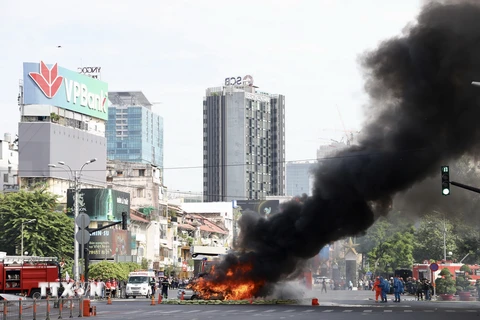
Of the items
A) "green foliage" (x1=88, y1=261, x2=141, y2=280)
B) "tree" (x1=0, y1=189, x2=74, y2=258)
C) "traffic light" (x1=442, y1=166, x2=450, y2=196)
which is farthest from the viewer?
"tree" (x1=0, y1=189, x2=74, y2=258)

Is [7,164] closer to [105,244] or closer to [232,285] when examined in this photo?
[105,244]

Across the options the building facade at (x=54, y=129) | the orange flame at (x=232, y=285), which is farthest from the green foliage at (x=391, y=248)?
the orange flame at (x=232, y=285)

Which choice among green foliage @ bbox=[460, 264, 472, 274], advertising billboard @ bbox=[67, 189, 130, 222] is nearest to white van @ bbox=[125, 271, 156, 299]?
green foliage @ bbox=[460, 264, 472, 274]

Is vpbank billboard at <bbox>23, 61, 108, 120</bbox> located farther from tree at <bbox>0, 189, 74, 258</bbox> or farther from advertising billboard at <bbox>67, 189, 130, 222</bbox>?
tree at <bbox>0, 189, 74, 258</bbox>

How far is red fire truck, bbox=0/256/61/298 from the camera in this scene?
2514 inches

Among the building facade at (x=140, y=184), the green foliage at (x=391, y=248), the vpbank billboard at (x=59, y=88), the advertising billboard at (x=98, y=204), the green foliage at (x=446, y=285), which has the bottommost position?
the green foliage at (x=446, y=285)

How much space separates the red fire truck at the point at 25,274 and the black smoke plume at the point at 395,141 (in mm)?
13989

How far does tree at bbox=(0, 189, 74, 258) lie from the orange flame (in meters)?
40.6

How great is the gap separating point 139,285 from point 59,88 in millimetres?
49711

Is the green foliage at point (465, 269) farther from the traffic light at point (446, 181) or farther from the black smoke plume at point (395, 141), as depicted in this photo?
the traffic light at point (446, 181)

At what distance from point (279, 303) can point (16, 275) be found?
19.3m

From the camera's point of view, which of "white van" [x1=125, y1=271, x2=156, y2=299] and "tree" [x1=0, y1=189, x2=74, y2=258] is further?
"tree" [x1=0, y1=189, x2=74, y2=258]

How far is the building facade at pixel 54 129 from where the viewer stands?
11969 cm

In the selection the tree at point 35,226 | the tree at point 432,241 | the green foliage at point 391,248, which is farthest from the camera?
the green foliage at point 391,248
